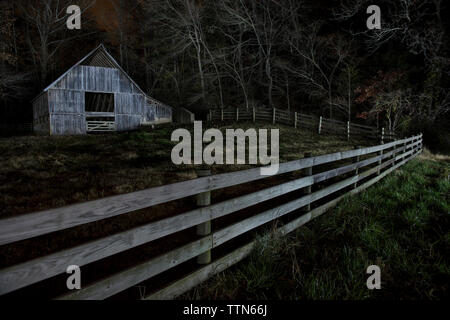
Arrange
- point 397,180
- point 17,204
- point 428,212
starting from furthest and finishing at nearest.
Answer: point 397,180 < point 17,204 < point 428,212

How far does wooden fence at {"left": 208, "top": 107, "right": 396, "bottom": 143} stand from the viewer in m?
20.2

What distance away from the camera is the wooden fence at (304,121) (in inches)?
797

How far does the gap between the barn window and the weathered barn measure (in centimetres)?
446

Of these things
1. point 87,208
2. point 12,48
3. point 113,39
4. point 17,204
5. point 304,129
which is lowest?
point 17,204

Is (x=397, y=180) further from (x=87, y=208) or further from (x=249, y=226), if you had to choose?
(x=87, y=208)

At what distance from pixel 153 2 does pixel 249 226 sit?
112 ft

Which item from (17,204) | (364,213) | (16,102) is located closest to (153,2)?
(16,102)

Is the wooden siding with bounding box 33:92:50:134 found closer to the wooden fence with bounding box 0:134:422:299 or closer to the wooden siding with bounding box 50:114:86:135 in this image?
the wooden siding with bounding box 50:114:86:135

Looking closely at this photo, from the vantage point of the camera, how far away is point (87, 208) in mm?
1999

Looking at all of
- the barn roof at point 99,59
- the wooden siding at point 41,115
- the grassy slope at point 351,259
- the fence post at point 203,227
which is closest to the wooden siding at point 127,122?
the barn roof at point 99,59

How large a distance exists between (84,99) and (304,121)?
1862 centimetres

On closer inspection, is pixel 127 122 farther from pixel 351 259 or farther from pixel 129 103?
pixel 351 259

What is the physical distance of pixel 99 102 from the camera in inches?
1080

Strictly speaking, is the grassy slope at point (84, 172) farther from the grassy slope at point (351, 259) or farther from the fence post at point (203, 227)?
the grassy slope at point (351, 259)
